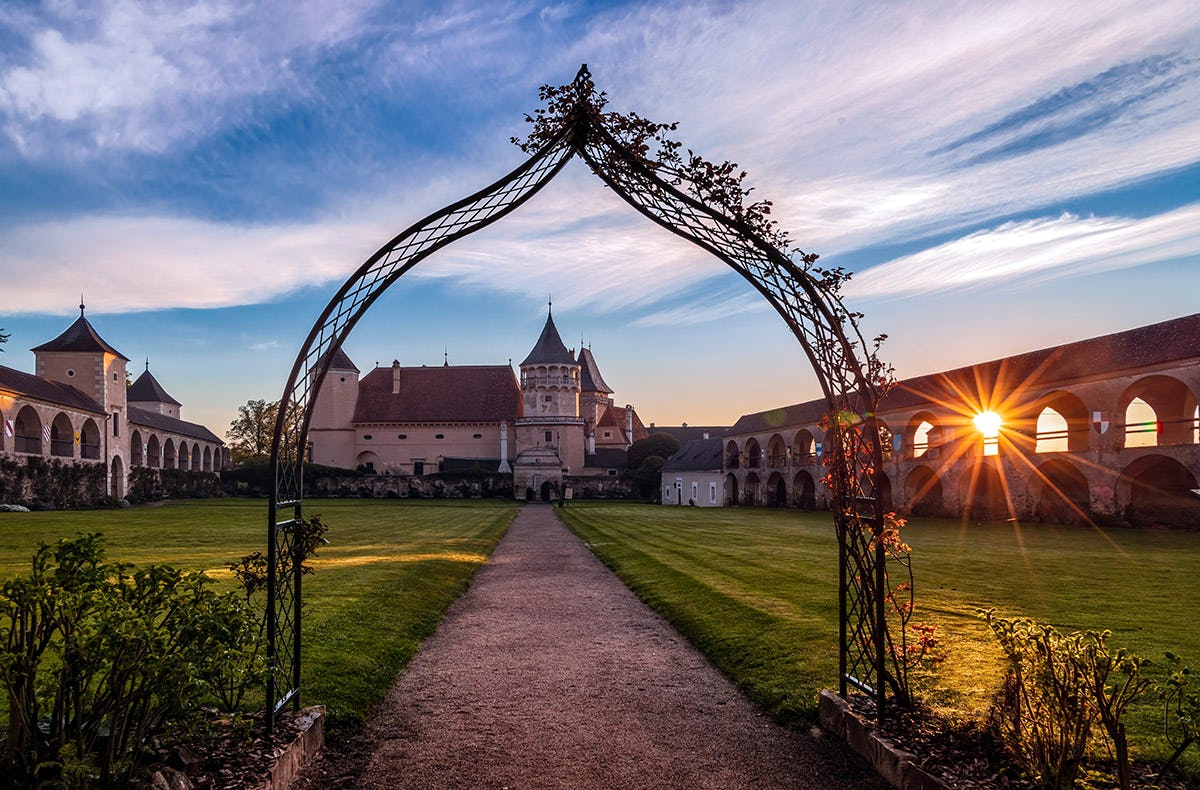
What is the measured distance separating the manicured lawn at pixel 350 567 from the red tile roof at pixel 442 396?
37.9 meters

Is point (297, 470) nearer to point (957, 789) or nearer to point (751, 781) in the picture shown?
point (751, 781)

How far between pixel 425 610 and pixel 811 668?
569cm

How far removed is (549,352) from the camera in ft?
221

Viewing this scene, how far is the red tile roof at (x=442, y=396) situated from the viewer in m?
70.5

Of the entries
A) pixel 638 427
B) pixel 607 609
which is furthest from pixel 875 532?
pixel 638 427

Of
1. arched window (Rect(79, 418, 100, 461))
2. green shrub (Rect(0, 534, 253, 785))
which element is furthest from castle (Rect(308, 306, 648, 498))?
green shrub (Rect(0, 534, 253, 785))

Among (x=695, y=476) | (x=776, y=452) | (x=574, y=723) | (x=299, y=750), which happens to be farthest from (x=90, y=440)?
(x=574, y=723)

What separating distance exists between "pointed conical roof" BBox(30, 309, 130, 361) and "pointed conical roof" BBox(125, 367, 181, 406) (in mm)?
30038

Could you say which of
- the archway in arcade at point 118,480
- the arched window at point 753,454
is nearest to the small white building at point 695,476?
the arched window at point 753,454

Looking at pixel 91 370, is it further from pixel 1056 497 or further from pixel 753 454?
pixel 1056 497

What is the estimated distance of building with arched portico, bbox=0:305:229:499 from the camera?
3917cm

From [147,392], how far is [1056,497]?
75763 millimetres

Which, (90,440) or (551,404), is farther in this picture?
(551,404)

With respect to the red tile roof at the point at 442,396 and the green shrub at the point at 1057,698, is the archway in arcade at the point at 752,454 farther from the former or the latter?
the green shrub at the point at 1057,698
